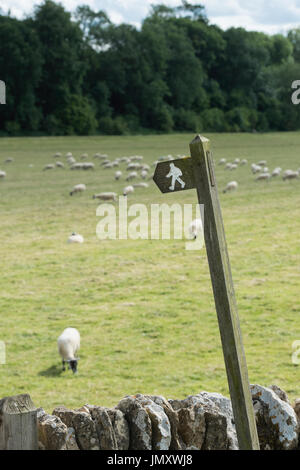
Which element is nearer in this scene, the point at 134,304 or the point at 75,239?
the point at 134,304

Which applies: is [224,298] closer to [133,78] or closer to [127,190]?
[127,190]

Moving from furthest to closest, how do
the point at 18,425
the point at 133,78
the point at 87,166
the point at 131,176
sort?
the point at 133,78 → the point at 87,166 → the point at 131,176 → the point at 18,425

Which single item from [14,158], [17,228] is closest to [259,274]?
[17,228]

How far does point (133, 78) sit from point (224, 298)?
227 ft

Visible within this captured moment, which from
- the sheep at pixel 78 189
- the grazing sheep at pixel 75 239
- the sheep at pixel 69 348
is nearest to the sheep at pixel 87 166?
the sheep at pixel 78 189

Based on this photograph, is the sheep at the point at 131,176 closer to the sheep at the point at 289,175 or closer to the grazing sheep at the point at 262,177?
the grazing sheep at the point at 262,177

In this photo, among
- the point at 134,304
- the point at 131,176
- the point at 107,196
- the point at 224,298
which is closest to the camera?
the point at 224,298

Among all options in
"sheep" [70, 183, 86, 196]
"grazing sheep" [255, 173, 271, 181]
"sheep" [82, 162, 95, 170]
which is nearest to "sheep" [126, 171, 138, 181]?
"sheep" [70, 183, 86, 196]

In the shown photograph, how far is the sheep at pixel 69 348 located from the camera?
8.30m

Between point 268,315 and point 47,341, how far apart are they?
132 inches

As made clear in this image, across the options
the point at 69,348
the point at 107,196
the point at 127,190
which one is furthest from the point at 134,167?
the point at 69,348

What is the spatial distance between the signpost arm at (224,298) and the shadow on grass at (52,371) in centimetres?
527

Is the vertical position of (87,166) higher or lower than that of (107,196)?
higher

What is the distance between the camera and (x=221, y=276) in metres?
3.30
